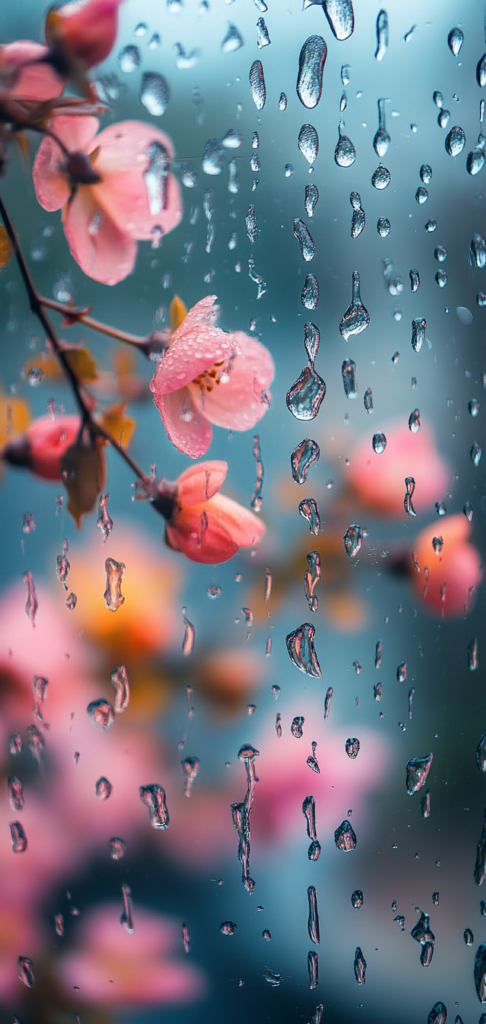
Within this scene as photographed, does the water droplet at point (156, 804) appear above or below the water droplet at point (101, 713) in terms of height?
below

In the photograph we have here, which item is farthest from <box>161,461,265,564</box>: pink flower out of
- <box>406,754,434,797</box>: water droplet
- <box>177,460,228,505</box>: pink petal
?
<box>406,754,434,797</box>: water droplet

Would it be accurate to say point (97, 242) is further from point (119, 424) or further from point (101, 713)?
point (101, 713)

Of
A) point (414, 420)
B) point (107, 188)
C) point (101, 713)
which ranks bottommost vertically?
point (101, 713)

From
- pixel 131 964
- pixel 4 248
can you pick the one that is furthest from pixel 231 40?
pixel 131 964

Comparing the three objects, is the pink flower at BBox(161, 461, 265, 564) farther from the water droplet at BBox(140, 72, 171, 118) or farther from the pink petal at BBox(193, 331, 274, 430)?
the water droplet at BBox(140, 72, 171, 118)

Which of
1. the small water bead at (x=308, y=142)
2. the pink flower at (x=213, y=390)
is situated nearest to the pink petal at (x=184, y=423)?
the pink flower at (x=213, y=390)

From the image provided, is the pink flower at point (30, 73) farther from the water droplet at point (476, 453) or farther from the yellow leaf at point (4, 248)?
the water droplet at point (476, 453)

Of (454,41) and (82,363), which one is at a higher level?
(454,41)
